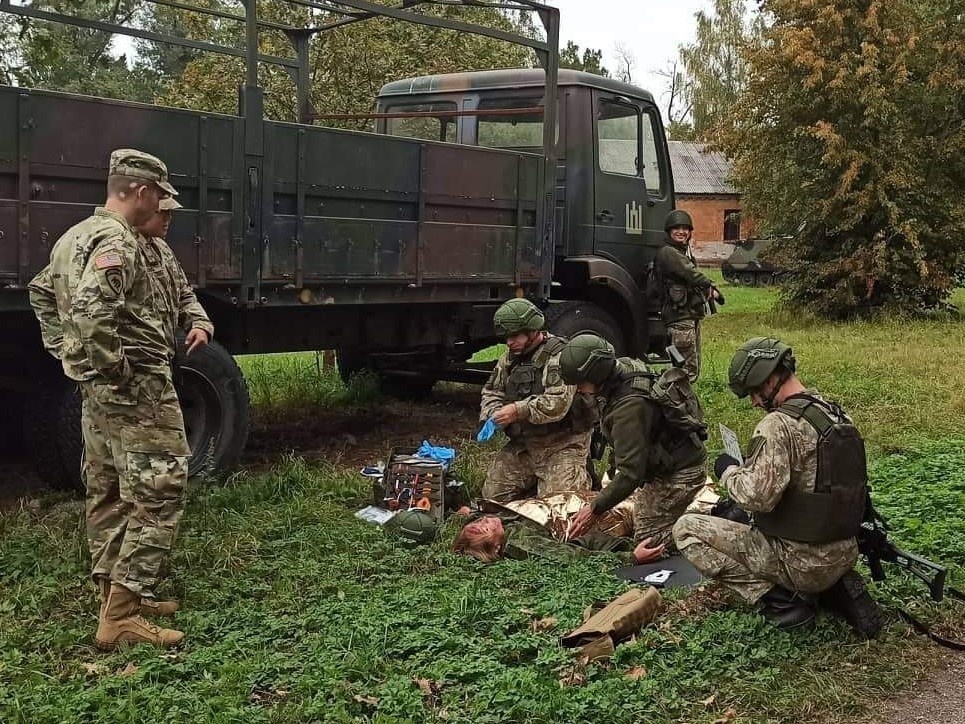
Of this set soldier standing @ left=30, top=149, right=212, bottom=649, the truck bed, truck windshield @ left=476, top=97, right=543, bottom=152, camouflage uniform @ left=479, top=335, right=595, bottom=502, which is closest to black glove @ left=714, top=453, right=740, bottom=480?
Answer: camouflage uniform @ left=479, top=335, right=595, bottom=502

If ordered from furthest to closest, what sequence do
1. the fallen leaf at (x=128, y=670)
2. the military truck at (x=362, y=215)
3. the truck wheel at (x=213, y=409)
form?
1. the truck wheel at (x=213, y=409)
2. the military truck at (x=362, y=215)
3. the fallen leaf at (x=128, y=670)

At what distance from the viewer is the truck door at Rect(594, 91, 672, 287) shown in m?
7.67

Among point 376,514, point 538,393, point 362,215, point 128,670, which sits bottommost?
point 128,670

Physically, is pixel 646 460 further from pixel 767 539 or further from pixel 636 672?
pixel 636 672

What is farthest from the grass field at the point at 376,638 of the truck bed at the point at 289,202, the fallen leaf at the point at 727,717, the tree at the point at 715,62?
the tree at the point at 715,62

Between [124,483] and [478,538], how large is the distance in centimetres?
160

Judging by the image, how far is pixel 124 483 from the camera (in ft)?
12.2

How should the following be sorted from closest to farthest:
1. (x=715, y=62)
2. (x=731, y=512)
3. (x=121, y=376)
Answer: (x=121, y=376), (x=731, y=512), (x=715, y=62)

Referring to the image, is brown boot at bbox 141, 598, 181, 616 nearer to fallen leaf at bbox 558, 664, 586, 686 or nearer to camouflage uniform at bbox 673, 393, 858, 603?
fallen leaf at bbox 558, 664, 586, 686

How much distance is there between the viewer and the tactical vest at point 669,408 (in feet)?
14.7

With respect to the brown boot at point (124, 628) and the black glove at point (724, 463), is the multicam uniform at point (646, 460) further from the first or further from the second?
the brown boot at point (124, 628)

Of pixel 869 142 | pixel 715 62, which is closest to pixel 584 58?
pixel 715 62

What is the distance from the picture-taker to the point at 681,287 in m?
Result: 7.87

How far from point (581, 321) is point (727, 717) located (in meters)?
4.55
